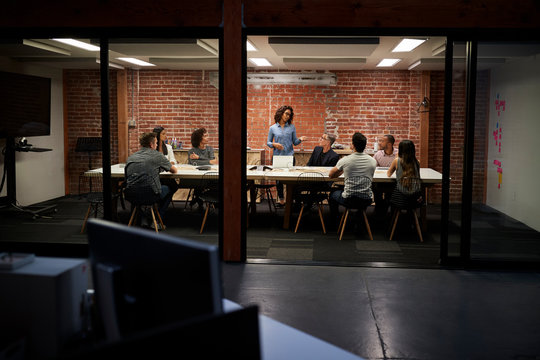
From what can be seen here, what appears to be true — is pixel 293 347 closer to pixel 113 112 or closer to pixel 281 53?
pixel 281 53

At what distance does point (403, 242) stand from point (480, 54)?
101 inches

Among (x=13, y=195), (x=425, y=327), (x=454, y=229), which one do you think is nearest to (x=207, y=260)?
(x=425, y=327)

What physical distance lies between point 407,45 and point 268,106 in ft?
12.5

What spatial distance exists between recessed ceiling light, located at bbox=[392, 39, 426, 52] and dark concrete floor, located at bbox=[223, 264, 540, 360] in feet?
11.2

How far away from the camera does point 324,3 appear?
5.26 m

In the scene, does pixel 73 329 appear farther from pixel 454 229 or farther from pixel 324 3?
pixel 454 229

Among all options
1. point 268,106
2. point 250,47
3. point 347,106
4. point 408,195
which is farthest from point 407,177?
point 268,106

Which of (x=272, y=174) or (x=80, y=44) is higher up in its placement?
(x=80, y=44)

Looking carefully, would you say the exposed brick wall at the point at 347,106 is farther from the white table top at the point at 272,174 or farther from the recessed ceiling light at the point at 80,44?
the recessed ceiling light at the point at 80,44

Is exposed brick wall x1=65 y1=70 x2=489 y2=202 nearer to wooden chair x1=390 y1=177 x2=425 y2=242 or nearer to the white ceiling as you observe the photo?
the white ceiling

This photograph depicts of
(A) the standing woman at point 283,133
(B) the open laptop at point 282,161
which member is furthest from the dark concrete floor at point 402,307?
(A) the standing woman at point 283,133

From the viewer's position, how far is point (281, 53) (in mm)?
8578

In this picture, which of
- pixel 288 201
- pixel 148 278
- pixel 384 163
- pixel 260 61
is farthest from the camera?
pixel 260 61

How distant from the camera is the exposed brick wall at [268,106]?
1050 centimetres
